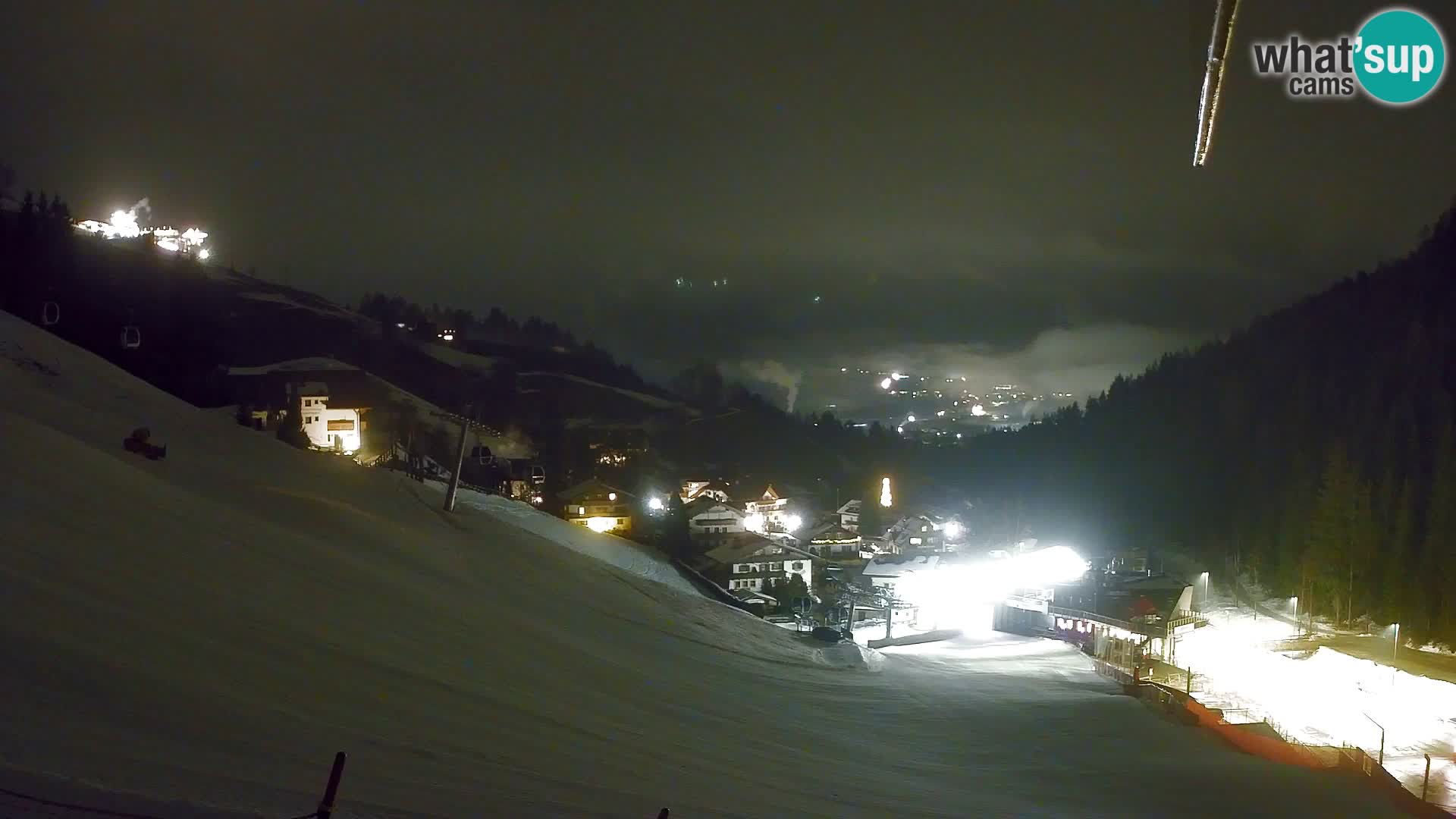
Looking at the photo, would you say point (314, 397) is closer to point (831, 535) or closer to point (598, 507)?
point (598, 507)

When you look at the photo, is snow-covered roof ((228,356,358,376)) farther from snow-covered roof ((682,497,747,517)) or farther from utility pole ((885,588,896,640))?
utility pole ((885,588,896,640))

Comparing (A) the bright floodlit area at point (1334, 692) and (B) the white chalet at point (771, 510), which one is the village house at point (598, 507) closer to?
(B) the white chalet at point (771, 510)

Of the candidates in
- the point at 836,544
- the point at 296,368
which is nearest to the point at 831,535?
the point at 836,544

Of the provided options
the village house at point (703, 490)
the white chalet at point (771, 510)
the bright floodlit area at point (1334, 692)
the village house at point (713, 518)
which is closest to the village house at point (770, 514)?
the white chalet at point (771, 510)

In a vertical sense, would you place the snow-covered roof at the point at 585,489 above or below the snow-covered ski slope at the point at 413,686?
above

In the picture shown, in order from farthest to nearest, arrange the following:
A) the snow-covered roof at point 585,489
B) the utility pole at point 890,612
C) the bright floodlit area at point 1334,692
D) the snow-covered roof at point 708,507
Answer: the snow-covered roof at point 708,507 → the snow-covered roof at point 585,489 → the utility pole at point 890,612 → the bright floodlit area at point 1334,692

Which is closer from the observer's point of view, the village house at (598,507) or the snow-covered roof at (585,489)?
the village house at (598,507)

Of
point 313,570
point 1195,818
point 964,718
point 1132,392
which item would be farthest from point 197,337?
point 1132,392
